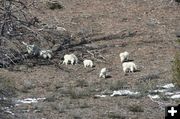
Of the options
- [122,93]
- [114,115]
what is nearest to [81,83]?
[122,93]

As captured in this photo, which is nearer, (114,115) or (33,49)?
(114,115)

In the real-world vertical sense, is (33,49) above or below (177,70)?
above

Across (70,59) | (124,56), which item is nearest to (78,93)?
(70,59)

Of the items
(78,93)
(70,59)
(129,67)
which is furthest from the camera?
(70,59)

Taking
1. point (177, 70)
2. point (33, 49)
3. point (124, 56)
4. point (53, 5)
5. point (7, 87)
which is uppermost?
point (53, 5)

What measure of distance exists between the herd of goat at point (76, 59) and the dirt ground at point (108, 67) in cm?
17

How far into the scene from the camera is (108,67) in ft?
47.8

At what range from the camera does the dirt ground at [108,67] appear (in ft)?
36.8

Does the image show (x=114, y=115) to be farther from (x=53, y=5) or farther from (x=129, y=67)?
(x=53, y=5)

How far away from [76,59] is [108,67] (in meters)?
0.85

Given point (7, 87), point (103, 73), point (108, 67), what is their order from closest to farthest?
point (7, 87), point (103, 73), point (108, 67)

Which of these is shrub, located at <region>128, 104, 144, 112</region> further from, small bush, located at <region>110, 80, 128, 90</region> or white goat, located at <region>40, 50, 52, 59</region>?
white goat, located at <region>40, 50, 52, 59</region>

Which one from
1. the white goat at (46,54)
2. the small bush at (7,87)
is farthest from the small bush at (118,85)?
the white goat at (46,54)

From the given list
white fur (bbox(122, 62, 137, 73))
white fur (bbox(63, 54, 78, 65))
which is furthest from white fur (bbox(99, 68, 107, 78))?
white fur (bbox(63, 54, 78, 65))
